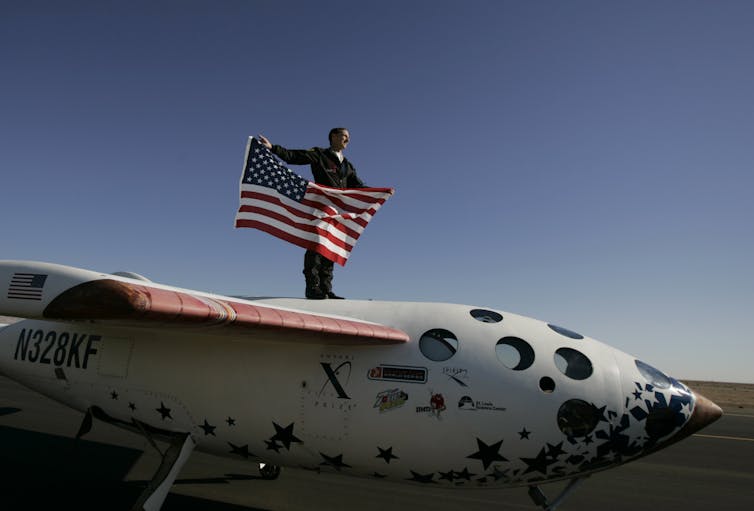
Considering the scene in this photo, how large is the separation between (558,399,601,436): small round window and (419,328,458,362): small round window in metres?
1.40

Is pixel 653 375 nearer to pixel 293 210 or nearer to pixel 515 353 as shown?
pixel 515 353

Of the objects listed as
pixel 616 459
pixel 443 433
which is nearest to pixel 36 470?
pixel 443 433

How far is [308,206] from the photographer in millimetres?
7980

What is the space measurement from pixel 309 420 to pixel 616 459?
365cm

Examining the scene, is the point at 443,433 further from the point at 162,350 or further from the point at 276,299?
the point at 162,350

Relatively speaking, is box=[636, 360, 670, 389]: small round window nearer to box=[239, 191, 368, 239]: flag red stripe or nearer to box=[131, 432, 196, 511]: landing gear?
box=[239, 191, 368, 239]: flag red stripe

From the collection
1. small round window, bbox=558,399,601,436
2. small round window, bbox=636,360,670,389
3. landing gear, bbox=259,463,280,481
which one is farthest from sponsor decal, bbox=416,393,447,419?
landing gear, bbox=259,463,280,481

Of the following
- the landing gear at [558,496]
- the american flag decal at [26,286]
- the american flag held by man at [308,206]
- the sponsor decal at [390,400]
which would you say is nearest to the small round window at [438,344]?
the sponsor decal at [390,400]

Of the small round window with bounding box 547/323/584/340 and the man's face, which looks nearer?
the small round window with bounding box 547/323/584/340

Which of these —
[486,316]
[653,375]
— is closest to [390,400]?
[486,316]

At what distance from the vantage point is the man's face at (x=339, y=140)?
823cm

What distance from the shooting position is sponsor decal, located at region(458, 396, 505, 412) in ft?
17.5

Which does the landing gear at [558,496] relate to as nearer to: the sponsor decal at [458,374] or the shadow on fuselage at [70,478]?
the sponsor decal at [458,374]

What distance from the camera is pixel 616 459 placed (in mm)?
5453
